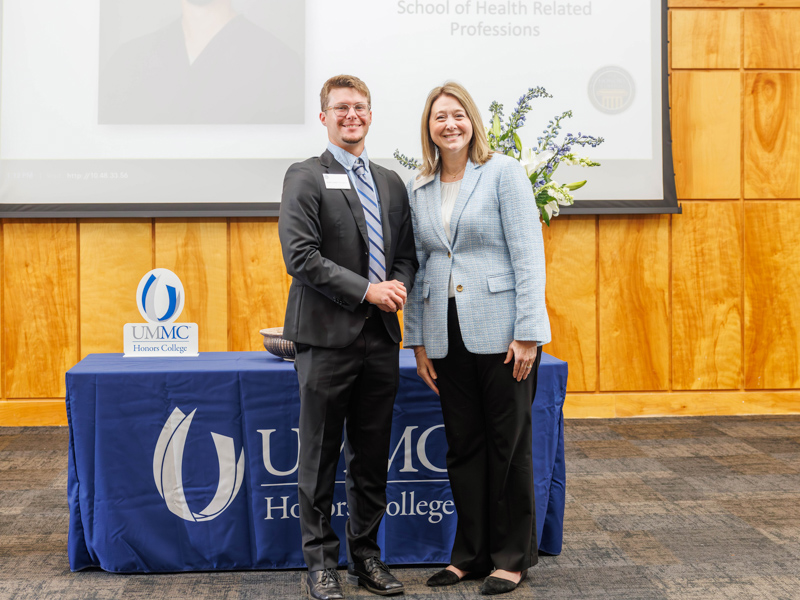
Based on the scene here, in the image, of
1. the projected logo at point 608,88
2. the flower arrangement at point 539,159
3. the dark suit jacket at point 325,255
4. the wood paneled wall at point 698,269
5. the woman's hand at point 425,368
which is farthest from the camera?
the wood paneled wall at point 698,269

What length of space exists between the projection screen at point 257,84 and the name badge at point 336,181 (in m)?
2.16

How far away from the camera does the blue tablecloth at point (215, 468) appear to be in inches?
79.6

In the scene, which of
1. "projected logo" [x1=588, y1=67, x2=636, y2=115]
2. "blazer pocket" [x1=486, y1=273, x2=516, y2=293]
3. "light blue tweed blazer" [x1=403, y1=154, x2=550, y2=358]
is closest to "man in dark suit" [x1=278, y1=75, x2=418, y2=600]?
"light blue tweed blazer" [x1=403, y1=154, x2=550, y2=358]

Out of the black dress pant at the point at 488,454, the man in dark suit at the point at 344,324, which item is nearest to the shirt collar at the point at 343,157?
the man in dark suit at the point at 344,324

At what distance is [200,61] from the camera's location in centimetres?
393

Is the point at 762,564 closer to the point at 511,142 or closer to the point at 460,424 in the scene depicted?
the point at 460,424

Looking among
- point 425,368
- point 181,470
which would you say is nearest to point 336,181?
point 425,368

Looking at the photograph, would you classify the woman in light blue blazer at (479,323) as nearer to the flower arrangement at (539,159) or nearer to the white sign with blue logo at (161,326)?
the flower arrangement at (539,159)

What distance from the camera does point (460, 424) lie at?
1.93 meters

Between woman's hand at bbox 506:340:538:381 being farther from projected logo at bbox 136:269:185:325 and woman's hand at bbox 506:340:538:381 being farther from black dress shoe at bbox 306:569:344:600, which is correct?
projected logo at bbox 136:269:185:325

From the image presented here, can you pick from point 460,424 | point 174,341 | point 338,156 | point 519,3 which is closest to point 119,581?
point 174,341

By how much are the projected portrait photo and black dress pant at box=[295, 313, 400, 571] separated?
8.30 feet

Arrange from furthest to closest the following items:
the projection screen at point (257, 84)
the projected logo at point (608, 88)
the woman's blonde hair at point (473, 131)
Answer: the projected logo at point (608, 88) < the projection screen at point (257, 84) < the woman's blonde hair at point (473, 131)

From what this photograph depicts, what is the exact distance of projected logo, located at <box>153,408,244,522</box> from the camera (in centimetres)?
204
